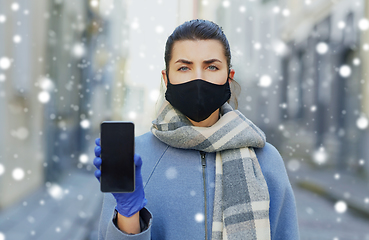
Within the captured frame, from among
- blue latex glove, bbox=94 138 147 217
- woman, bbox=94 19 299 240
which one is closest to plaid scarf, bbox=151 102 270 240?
woman, bbox=94 19 299 240

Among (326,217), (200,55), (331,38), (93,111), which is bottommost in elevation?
(326,217)

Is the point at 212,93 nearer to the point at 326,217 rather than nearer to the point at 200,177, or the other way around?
the point at 200,177

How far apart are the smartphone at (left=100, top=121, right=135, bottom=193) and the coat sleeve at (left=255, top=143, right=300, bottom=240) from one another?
721 mm

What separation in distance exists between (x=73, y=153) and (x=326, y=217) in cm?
755

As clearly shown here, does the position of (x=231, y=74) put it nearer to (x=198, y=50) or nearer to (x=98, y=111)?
(x=198, y=50)

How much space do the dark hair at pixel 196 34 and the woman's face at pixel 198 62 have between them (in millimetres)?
24

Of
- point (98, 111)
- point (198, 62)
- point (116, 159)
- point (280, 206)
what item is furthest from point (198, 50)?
point (98, 111)

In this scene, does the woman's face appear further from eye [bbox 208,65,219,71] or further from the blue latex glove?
the blue latex glove

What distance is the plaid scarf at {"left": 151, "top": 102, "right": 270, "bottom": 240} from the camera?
134cm

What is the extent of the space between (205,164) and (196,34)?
626 mm

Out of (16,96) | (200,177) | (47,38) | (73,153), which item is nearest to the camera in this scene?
(200,177)

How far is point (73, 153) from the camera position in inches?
388

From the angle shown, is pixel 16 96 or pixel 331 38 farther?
pixel 331 38

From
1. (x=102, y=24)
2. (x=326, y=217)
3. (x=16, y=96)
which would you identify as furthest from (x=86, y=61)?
(x=326, y=217)
